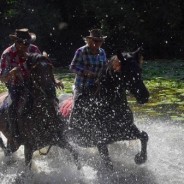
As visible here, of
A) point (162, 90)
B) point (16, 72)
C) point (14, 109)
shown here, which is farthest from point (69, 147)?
point (162, 90)

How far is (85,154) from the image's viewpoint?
334 inches

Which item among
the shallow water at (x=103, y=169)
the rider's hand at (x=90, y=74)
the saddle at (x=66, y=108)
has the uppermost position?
the rider's hand at (x=90, y=74)

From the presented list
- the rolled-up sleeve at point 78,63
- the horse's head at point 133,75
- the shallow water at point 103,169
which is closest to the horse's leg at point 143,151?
the shallow water at point 103,169

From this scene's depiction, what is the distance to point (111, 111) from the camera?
7.11 metres

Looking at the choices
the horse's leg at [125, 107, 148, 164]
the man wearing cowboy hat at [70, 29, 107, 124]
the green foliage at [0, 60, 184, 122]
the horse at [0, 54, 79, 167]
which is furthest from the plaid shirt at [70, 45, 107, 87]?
the green foliage at [0, 60, 184, 122]

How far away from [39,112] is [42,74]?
2.08 feet

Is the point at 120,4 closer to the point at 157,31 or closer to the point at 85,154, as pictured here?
the point at 157,31

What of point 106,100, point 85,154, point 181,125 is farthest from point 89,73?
point 181,125

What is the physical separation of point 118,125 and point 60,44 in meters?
22.2

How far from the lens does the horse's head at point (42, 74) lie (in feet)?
21.6

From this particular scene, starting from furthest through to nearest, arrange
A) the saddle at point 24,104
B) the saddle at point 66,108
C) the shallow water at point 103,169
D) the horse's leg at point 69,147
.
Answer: the saddle at point 66,108 → the horse's leg at point 69,147 → the shallow water at point 103,169 → the saddle at point 24,104

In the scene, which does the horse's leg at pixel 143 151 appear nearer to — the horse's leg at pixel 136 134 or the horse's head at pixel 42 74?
the horse's leg at pixel 136 134

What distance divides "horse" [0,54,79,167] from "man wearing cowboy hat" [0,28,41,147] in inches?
5.7

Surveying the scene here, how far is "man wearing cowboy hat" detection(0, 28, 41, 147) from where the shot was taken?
6930mm
